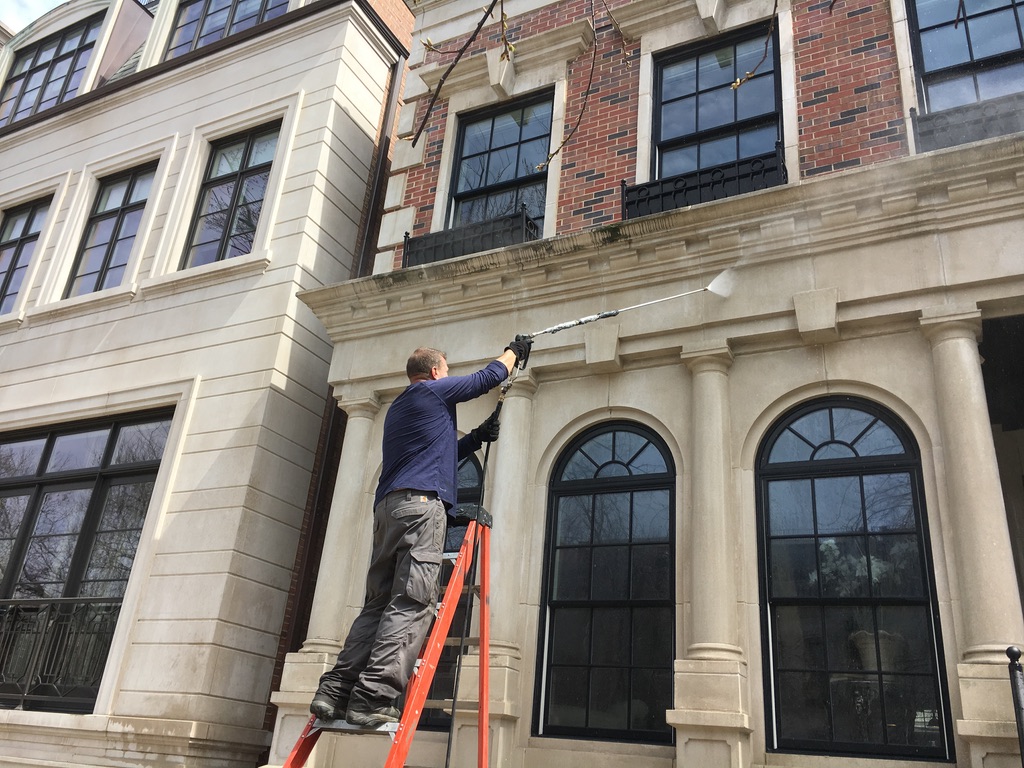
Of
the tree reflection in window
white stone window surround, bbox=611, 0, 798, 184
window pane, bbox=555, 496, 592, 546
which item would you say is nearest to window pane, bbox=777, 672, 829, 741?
window pane, bbox=555, 496, 592, 546

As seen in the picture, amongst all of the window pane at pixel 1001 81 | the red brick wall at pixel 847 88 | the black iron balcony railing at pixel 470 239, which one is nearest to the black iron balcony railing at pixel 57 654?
the black iron balcony railing at pixel 470 239

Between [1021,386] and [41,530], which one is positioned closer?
[1021,386]

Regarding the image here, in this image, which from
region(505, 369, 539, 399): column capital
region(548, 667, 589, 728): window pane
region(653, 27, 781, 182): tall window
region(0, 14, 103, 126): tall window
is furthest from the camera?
region(0, 14, 103, 126): tall window

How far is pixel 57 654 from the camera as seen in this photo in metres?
9.62

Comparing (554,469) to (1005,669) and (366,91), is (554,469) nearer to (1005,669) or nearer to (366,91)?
(1005,669)

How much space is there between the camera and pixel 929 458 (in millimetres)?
6324

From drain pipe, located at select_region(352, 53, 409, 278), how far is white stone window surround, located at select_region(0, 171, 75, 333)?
5213 mm

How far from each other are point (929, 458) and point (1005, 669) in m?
1.58

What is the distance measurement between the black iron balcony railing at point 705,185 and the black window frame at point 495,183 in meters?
1.16

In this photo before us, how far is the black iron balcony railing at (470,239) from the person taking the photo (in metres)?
8.86

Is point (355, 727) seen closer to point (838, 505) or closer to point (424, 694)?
point (424, 694)

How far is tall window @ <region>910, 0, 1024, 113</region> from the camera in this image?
7262 millimetres

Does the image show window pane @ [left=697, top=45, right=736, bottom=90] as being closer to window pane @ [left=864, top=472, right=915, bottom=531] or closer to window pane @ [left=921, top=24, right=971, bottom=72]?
window pane @ [left=921, top=24, right=971, bottom=72]

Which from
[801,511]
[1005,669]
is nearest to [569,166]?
[801,511]
